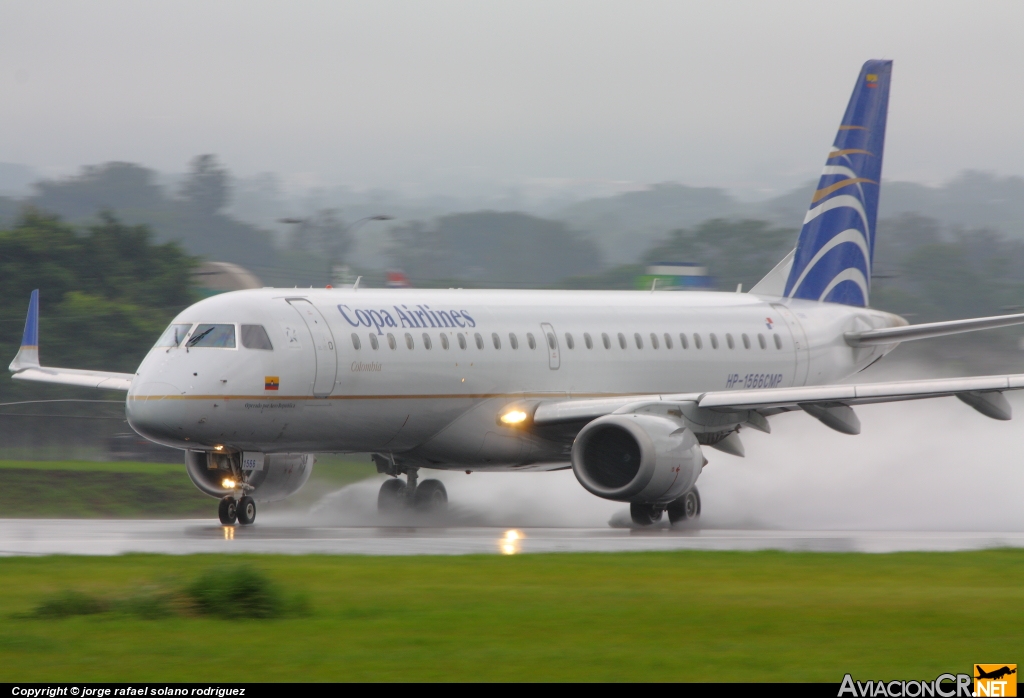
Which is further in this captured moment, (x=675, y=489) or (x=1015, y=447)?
(x=1015, y=447)

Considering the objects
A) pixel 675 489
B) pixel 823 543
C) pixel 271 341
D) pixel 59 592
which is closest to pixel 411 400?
pixel 271 341

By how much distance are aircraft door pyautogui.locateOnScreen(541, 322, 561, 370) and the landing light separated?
1241 millimetres

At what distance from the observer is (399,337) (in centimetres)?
2592

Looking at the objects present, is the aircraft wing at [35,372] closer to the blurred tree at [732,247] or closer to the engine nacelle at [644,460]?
the engine nacelle at [644,460]

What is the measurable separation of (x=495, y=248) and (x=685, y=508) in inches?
6293

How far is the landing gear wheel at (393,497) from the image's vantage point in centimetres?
2964

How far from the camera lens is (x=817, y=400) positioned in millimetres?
26547

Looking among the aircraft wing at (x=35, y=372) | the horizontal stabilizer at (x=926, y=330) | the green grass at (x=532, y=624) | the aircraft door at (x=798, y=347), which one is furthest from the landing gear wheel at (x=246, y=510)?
the aircraft door at (x=798, y=347)

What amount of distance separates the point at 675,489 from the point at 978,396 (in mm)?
5268

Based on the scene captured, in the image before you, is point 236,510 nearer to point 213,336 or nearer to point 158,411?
point 158,411

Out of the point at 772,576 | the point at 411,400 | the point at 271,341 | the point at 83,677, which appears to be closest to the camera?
the point at 83,677

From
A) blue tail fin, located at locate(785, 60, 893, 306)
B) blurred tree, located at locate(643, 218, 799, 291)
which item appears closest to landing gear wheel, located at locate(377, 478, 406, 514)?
blue tail fin, located at locate(785, 60, 893, 306)

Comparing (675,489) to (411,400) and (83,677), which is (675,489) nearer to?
(411,400)

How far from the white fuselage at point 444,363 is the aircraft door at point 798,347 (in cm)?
3
